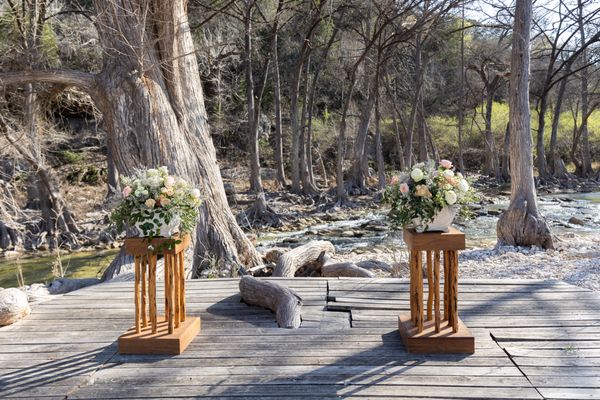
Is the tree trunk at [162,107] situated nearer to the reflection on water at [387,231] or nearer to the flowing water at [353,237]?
the flowing water at [353,237]

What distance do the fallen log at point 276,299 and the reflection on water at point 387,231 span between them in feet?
22.9

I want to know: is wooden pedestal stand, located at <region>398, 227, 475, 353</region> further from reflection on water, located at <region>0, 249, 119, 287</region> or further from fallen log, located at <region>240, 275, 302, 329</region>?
reflection on water, located at <region>0, 249, 119, 287</region>

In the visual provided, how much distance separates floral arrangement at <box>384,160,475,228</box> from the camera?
3551mm

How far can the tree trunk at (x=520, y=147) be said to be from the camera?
9711 millimetres

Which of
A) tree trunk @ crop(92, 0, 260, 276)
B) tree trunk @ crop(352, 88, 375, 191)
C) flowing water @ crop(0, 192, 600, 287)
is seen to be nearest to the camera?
tree trunk @ crop(92, 0, 260, 276)

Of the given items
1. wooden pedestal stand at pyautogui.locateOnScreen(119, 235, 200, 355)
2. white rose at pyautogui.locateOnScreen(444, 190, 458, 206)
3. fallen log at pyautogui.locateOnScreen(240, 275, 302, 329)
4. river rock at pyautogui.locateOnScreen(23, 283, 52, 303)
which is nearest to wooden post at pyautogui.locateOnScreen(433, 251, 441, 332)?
white rose at pyautogui.locateOnScreen(444, 190, 458, 206)

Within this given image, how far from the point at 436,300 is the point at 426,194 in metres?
0.74

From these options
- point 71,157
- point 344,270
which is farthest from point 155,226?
point 71,157

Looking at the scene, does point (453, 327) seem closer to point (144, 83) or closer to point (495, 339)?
→ point (495, 339)

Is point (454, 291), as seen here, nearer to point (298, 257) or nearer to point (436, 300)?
point (436, 300)

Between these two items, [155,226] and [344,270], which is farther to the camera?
[344,270]

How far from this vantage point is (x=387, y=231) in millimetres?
14648

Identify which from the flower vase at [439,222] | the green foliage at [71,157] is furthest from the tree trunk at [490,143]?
the flower vase at [439,222]

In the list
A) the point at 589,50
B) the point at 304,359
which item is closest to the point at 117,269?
the point at 304,359
